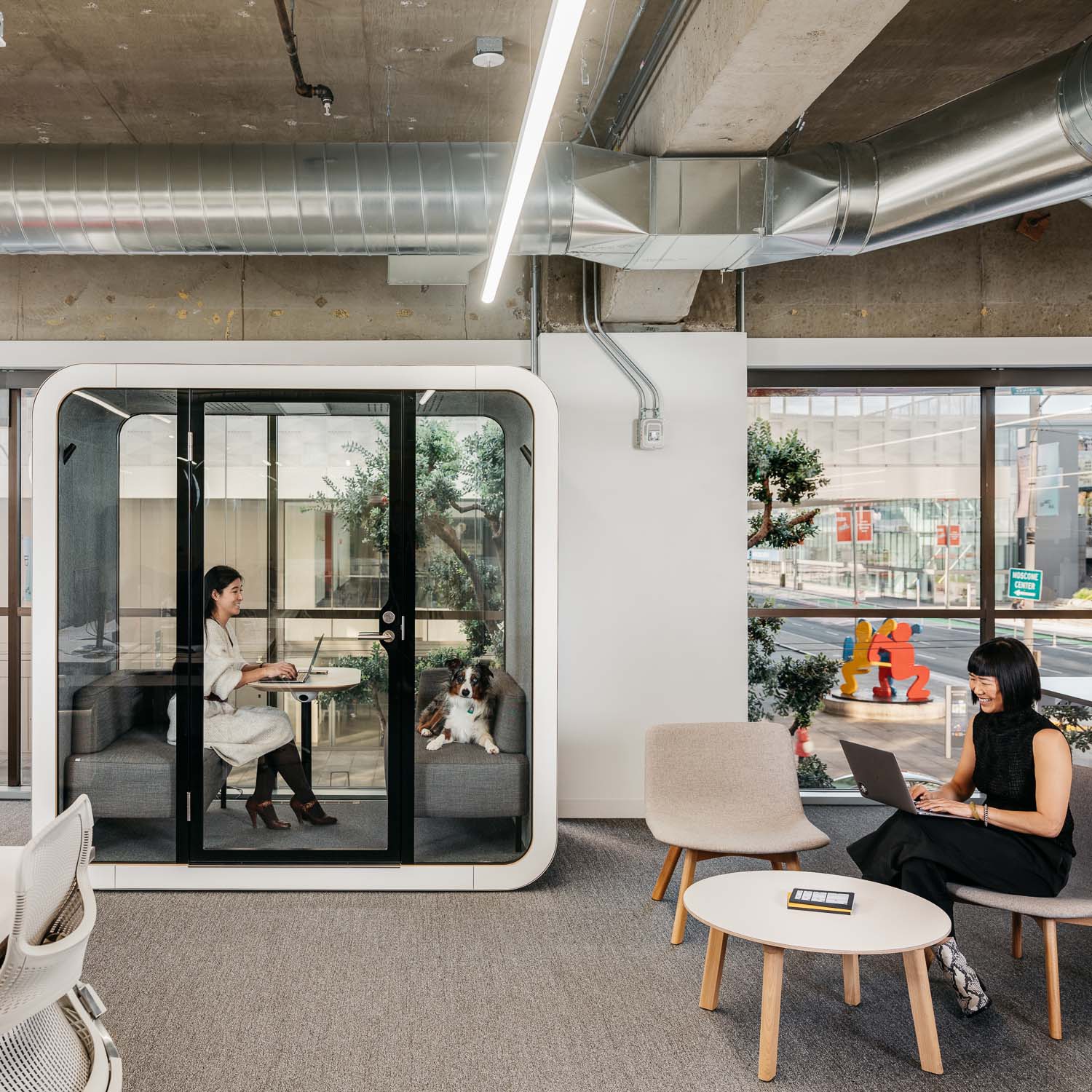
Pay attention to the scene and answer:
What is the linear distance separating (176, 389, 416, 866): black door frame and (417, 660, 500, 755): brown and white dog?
101 mm

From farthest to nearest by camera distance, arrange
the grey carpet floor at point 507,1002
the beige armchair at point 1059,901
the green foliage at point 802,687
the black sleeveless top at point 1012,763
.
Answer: the green foliage at point 802,687 → the black sleeveless top at point 1012,763 → the beige armchair at point 1059,901 → the grey carpet floor at point 507,1002

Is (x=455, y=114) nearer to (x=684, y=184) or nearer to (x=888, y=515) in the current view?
(x=684, y=184)

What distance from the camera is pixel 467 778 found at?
12.7ft

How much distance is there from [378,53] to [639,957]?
11.7 ft

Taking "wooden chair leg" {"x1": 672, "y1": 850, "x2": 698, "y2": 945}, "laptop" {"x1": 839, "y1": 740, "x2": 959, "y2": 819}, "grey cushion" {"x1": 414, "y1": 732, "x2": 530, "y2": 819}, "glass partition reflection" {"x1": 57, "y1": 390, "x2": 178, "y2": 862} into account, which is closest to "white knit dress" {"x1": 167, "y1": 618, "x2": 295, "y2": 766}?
"glass partition reflection" {"x1": 57, "y1": 390, "x2": 178, "y2": 862}

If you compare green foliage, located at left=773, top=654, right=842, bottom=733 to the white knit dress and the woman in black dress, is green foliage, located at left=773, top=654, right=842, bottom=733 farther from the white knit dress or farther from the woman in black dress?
the white knit dress

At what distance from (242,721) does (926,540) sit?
152 inches

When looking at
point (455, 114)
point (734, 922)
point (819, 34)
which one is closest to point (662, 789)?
point (734, 922)

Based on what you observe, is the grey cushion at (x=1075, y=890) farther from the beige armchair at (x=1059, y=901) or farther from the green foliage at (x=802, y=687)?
the green foliage at (x=802, y=687)

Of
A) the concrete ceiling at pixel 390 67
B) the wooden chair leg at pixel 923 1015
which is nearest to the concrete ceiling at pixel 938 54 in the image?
the concrete ceiling at pixel 390 67

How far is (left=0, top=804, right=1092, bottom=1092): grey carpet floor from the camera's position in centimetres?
251

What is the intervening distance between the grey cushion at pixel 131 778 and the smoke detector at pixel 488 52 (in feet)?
A: 9.96

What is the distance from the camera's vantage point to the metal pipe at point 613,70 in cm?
318

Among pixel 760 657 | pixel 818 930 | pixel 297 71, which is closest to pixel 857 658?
pixel 760 657
